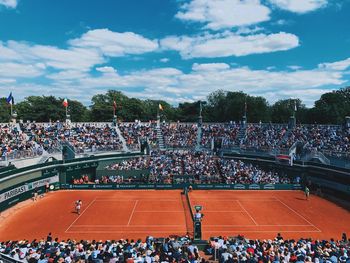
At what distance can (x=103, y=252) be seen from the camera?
1714 centimetres

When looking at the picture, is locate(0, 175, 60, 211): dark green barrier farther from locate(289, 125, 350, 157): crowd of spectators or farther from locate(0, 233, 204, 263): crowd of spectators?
locate(289, 125, 350, 157): crowd of spectators

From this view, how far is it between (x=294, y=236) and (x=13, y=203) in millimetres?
27983

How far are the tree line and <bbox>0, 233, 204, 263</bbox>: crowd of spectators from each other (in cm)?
7215

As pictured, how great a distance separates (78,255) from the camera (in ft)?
56.1

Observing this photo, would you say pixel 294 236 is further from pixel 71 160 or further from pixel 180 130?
pixel 180 130

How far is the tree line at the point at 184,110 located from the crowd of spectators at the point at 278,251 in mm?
70000

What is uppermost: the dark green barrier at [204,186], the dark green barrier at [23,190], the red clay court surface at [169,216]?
the dark green barrier at [23,190]

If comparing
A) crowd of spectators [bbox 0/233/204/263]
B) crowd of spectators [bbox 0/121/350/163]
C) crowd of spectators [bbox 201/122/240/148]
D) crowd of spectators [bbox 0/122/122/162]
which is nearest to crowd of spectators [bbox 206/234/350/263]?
crowd of spectators [bbox 0/233/204/263]

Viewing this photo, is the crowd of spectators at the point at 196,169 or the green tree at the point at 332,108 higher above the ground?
the green tree at the point at 332,108

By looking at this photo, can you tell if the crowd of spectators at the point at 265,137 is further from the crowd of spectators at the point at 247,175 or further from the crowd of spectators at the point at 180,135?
the crowd of spectators at the point at 180,135

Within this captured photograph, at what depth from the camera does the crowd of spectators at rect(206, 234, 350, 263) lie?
53.8 feet

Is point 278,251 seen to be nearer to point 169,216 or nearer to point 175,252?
point 175,252

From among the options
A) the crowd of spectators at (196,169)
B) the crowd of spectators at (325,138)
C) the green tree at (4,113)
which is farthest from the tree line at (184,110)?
the crowd of spectators at (196,169)

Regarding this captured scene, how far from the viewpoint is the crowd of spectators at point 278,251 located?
16391mm
